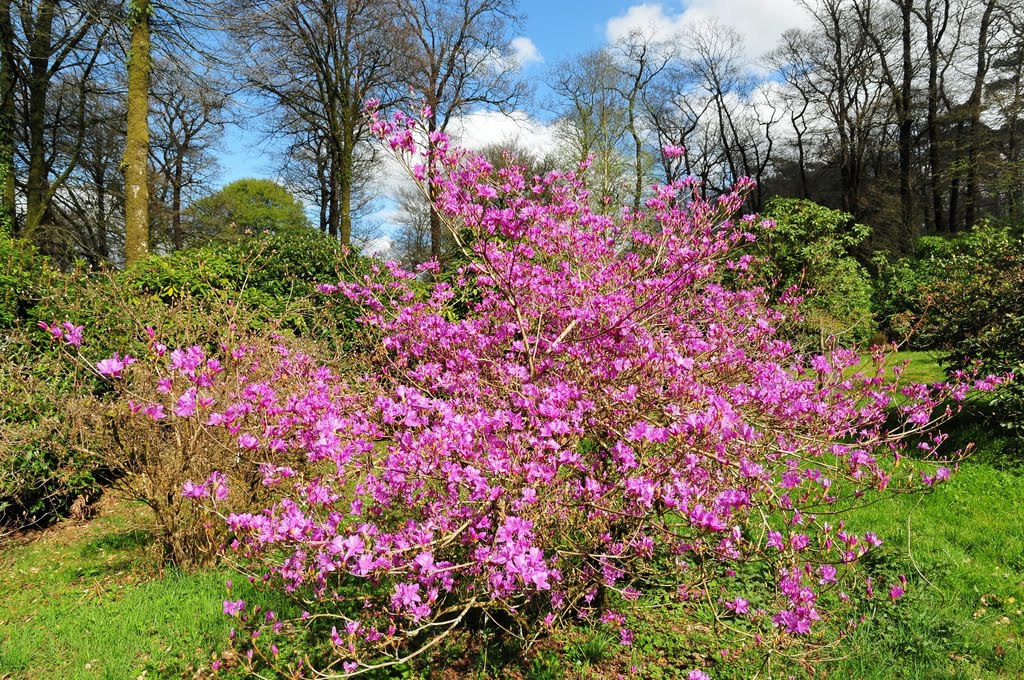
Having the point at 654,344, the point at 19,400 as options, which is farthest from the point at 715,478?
the point at 19,400

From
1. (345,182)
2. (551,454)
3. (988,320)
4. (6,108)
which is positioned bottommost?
(551,454)

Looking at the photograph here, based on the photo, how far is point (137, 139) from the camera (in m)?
9.88

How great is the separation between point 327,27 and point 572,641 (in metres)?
16.3

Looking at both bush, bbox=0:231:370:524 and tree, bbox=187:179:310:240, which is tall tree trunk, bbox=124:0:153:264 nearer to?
bush, bbox=0:231:370:524

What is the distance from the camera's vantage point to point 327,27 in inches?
578

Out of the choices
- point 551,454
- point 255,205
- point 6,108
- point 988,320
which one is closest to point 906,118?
point 988,320

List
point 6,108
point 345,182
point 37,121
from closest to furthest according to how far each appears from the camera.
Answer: point 6,108
point 37,121
point 345,182

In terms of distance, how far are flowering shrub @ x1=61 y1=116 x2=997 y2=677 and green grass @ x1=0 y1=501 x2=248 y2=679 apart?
39cm

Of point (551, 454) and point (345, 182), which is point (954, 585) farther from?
point (345, 182)

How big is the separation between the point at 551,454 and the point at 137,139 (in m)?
11.0

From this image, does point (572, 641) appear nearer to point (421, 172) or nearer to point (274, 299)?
point (421, 172)

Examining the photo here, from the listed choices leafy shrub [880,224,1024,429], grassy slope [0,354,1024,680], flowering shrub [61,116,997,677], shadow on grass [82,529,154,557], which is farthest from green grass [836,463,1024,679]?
shadow on grass [82,529,154,557]

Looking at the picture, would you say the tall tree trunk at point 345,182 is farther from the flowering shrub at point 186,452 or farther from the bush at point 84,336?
the flowering shrub at point 186,452

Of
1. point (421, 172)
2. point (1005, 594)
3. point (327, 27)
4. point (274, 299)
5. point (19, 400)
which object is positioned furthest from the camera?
point (327, 27)
